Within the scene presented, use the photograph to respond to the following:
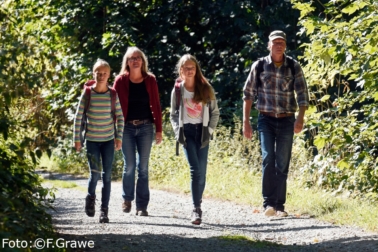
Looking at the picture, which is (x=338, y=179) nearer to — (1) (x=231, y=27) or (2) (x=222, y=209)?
(2) (x=222, y=209)

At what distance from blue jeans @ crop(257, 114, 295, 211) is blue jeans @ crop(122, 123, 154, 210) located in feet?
4.68

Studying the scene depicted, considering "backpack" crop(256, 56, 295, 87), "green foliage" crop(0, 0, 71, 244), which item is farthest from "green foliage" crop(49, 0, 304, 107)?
"green foliage" crop(0, 0, 71, 244)

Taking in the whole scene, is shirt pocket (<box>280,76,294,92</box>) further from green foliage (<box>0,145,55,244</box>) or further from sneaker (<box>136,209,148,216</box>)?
green foliage (<box>0,145,55,244</box>)

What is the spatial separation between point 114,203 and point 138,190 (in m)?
1.62

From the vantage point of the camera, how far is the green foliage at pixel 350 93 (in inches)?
399

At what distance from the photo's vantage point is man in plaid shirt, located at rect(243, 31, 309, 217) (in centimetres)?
1109

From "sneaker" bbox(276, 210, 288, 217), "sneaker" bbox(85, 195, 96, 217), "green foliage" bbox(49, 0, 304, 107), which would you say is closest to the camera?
"sneaker" bbox(85, 195, 96, 217)

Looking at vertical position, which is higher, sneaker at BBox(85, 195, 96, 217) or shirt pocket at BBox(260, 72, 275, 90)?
shirt pocket at BBox(260, 72, 275, 90)

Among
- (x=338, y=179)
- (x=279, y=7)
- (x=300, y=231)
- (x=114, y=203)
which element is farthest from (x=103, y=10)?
(x=300, y=231)

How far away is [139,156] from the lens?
11.0 meters

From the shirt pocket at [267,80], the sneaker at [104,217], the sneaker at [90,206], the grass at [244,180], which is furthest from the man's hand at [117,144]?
the grass at [244,180]

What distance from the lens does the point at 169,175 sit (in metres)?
16.2

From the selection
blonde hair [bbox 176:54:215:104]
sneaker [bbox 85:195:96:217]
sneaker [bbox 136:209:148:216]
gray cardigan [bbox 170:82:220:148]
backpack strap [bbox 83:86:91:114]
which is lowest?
sneaker [bbox 136:209:148:216]

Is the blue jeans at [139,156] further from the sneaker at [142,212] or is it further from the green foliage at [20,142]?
the green foliage at [20,142]
